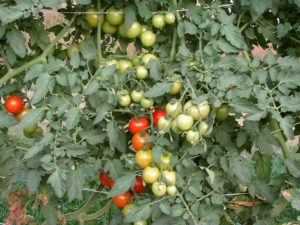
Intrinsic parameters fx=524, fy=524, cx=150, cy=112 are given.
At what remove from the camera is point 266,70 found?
1.41m

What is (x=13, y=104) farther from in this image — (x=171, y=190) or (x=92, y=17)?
(x=171, y=190)

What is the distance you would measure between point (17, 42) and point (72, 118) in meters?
0.29

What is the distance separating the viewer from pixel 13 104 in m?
1.50

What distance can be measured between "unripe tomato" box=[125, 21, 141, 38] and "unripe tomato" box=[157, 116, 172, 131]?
0.29 metres

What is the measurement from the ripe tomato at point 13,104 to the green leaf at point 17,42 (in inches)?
5.4

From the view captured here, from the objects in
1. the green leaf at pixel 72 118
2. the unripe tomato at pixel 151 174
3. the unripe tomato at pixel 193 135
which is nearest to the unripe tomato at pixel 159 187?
the unripe tomato at pixel 151 174

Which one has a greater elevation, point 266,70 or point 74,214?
point 266,70

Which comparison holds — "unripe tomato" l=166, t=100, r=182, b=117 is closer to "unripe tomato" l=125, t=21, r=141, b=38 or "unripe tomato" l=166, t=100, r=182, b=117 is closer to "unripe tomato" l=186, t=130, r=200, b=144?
"unripe tomato" l=186, t=130, r=200, b=144

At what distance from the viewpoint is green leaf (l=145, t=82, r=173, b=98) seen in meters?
1.30

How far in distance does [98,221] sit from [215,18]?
5.18 feet

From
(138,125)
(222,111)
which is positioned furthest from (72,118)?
(222,111)

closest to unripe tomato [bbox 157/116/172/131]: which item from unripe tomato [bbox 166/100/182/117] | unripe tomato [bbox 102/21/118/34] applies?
unripe tomato [bbox 166/100/182/117]

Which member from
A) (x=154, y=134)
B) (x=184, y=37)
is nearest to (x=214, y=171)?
(x=154, y=134)

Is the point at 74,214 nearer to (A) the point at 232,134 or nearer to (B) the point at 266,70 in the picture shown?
(A) the point at 232,134
